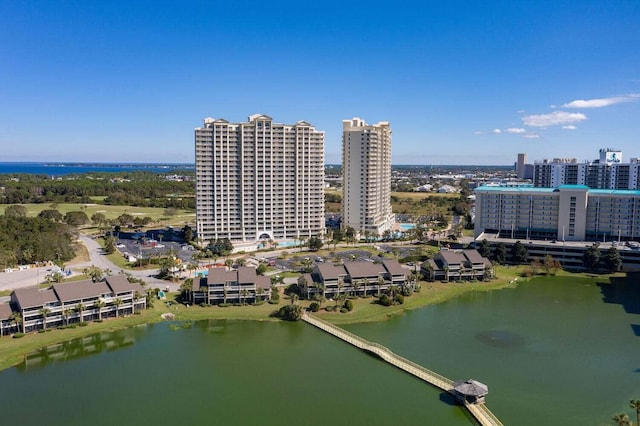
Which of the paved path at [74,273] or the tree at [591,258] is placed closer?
the paved path at [74,273]

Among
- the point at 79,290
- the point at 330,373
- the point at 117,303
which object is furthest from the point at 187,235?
the point at 330,373

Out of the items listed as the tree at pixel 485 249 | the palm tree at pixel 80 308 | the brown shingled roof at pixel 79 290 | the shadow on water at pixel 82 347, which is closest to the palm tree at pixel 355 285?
the shadow on water at pixel 82 347

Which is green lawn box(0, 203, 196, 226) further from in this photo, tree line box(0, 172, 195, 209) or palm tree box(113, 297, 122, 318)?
palm tree box(113, 297, 122, 318)

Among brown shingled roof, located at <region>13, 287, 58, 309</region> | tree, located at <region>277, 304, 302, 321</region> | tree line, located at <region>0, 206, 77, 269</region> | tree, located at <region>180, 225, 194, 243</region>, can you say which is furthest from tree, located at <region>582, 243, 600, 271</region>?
tree line, located at <region>0, 206, 77, 269</region>

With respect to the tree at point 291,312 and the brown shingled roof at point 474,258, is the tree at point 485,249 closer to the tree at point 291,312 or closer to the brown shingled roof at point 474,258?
the brown shingled roof at point 474,258

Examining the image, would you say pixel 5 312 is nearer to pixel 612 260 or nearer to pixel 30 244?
pixel 30 244

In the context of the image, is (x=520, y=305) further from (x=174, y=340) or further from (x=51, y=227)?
(x=51, y=227)
